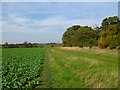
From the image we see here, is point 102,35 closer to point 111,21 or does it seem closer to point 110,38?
point 110,38

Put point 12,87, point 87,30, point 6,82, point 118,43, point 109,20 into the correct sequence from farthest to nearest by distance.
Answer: point 87,30 < point 109,20 < point 118,43 < point 6,82 < point 12,87

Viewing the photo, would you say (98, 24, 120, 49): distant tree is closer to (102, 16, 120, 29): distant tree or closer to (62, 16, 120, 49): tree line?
(62, 16, 120, 49): tree line

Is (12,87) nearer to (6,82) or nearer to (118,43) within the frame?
(6,82)

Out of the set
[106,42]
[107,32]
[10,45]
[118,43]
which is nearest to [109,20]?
[107,32]

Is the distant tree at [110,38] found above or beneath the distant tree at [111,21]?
beneath

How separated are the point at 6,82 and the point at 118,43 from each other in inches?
1130

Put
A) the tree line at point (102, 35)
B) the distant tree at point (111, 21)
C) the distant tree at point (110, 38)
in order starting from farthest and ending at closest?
the distant tree at point (111, 21)
the tree line at point (102, 35)
the distant tree at point (110, 38)

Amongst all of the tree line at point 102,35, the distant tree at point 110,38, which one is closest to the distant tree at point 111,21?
the tree line at point 102,35

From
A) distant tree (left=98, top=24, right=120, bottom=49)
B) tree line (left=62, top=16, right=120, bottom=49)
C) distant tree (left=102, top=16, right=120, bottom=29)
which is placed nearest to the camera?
distant tree (left=98, top=24, right=120, bottom=49)

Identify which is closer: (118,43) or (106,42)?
(118,43)

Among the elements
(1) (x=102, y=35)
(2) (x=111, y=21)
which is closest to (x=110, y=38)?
(1) (x=102, y=35)

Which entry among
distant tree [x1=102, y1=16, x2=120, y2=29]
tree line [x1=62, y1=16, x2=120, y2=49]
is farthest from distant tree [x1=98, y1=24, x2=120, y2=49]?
distant tree [x1=102, y1=16, x2=120, y2=29]

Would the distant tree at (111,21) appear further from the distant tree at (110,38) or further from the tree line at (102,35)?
the distant tree at (110,38)

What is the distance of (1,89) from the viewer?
33.7 feet
